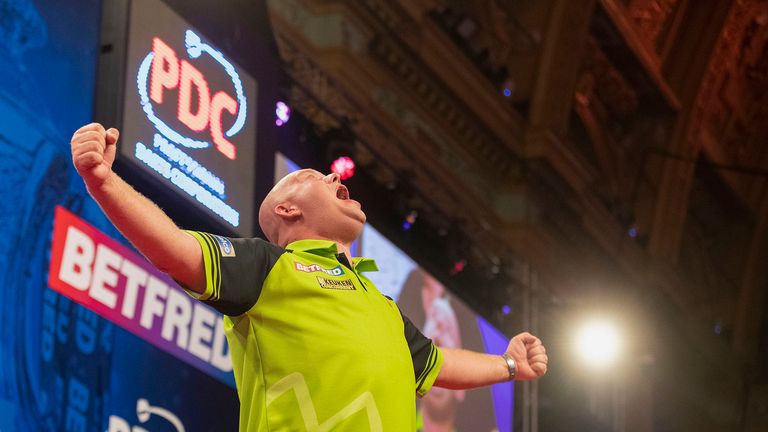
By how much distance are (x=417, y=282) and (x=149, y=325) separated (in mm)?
3199

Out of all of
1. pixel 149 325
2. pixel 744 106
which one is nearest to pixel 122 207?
pixel 149 325

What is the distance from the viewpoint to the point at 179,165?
560 cm

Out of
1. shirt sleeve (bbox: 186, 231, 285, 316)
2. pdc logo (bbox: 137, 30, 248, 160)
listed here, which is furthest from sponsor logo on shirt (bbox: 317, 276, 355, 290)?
pdc logo (bbox: 137, 30, 248, 160)

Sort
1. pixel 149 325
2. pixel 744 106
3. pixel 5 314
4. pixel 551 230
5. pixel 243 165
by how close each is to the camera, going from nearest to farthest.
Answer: pixel 5 314 < pixel 149 325 < pixel 243 165 < pixel 551 230 < pixel 744 106

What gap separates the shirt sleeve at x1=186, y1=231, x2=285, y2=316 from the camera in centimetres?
261

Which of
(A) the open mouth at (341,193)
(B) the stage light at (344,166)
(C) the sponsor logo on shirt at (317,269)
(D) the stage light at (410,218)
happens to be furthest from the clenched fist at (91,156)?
(D) the stage light at (410,218)

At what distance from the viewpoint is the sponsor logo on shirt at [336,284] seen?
9.18 ft

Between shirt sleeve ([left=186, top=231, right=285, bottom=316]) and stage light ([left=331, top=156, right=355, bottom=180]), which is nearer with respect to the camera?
shirt sleeve ([left=186, top=231, right=285, bottom=316])

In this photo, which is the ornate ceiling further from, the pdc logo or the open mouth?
the open mouth

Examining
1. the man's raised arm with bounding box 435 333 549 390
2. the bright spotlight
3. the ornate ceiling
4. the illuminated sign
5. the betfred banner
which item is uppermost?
the ornate ceiling

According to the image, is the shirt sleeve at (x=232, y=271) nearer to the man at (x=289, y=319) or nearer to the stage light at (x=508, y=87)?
the man at (x=289, y=319)

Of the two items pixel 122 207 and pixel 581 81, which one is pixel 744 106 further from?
pixel 122 207

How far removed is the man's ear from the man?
9 centimetres

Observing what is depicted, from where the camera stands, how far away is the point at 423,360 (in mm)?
3057
